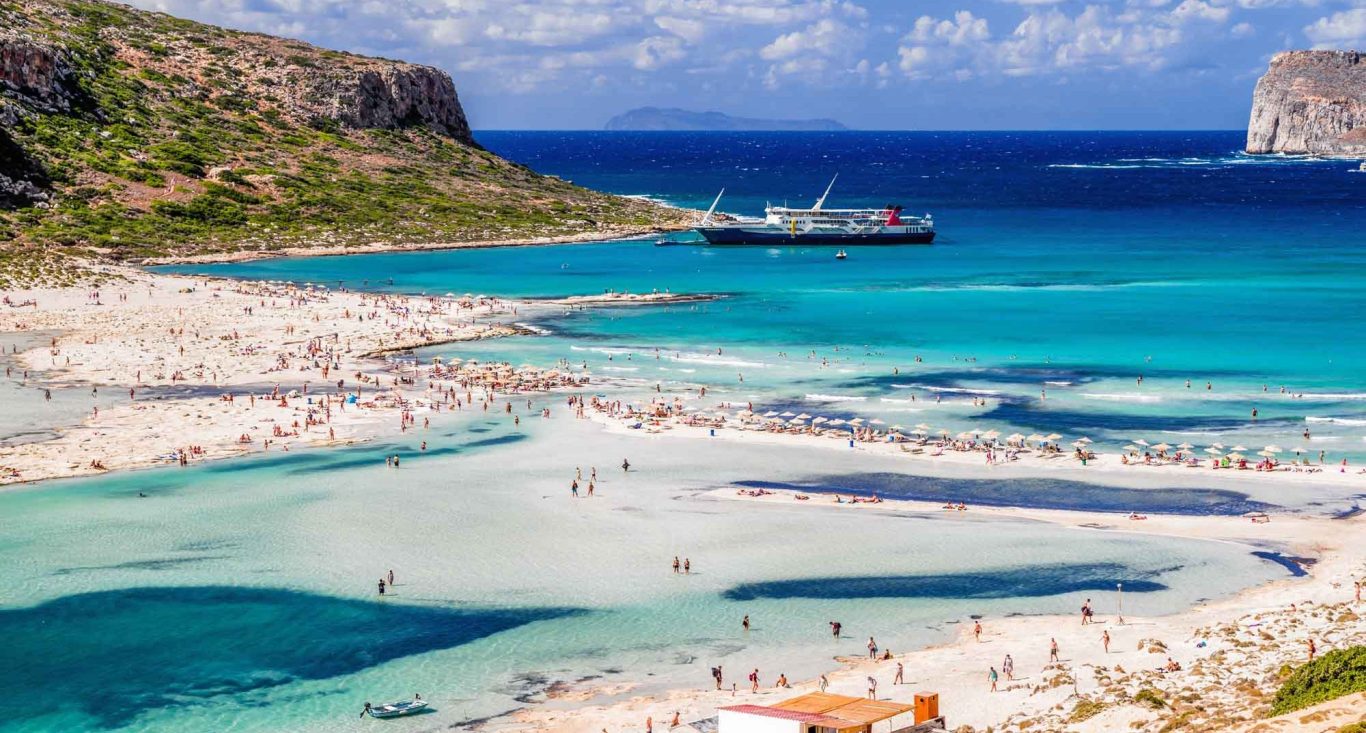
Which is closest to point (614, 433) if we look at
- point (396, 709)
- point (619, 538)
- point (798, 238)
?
point (619, 538)

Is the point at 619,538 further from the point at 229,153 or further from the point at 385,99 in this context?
the point at 385,99

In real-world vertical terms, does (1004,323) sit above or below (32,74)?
below

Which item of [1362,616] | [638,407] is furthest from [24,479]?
[1362,616]

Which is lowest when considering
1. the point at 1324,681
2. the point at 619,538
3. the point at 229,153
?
the point at 619,538

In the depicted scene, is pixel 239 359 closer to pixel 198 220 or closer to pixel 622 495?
pixel 622 495

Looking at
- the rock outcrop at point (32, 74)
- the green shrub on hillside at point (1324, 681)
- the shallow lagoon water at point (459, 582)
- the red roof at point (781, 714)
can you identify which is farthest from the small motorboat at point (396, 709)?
the rock outcrop at point (32, 74)

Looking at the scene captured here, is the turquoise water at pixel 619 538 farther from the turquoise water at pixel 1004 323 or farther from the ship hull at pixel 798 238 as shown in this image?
the ship hull at pixel 798 238

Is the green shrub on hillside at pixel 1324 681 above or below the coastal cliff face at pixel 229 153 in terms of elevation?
below
